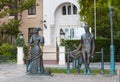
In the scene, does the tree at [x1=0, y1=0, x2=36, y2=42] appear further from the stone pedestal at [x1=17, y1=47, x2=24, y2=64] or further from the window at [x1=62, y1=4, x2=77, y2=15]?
the window at [x1=62, y1=4, x2=77, y2=15]

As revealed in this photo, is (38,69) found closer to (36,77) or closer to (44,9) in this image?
(36,77)

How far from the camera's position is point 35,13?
45281mm

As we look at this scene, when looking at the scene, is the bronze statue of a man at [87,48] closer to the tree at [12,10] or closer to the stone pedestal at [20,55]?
the stone pedestal at [20,55]

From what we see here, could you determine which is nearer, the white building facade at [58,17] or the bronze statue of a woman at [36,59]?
the bronze statue of a woman at [36,59]

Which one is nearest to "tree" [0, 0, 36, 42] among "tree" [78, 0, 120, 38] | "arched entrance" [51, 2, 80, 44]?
"tree" [78, 0, 120, 38]

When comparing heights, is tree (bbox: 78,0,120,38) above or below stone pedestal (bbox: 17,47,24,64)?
above

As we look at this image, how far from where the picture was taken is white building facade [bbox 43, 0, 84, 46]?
43.7 metres

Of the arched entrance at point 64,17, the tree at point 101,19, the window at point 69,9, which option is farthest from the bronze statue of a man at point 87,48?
the window at point 69,9

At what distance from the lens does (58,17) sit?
4472 centimetres

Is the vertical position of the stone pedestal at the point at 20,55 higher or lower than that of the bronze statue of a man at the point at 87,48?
lower

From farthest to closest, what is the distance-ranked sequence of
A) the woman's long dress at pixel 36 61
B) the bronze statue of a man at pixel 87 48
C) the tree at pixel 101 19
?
the tree at pixel 101 19 < the bronze statue of a man at pixel 87 48 < the woman's long dress at pixel 36 61

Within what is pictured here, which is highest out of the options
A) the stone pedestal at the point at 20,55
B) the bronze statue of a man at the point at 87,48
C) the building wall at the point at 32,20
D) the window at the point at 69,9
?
the window at the point at 69,9

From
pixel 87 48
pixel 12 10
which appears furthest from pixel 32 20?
pixel 87 48

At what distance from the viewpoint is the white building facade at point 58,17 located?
43.7 metres
